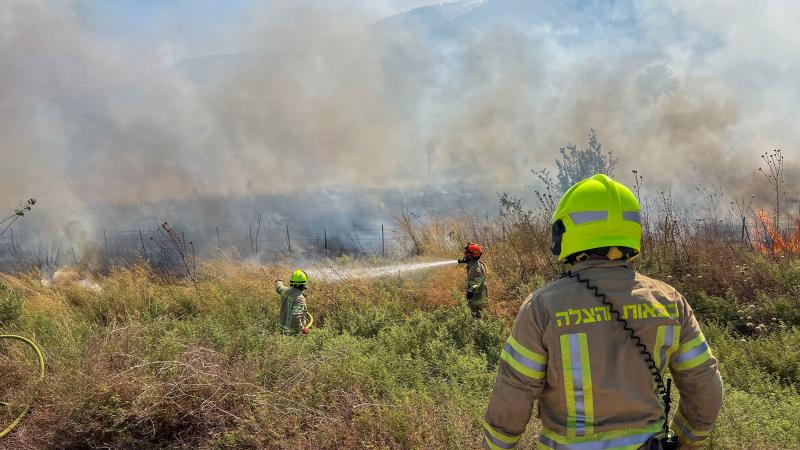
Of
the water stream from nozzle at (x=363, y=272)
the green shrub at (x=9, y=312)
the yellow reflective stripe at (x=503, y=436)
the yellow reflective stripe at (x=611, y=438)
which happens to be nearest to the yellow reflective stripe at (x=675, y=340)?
the yellow reflective stripe at (x=611, y=438)

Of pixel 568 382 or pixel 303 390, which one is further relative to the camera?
pixel 303 390

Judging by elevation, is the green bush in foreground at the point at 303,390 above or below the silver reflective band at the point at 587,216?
below

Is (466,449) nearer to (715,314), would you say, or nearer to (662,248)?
(715,314)

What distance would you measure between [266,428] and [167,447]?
65cm

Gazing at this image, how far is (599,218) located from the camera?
A: 138 centimetres

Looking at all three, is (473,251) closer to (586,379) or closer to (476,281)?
(476,281)

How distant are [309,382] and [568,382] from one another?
2216 millimetres

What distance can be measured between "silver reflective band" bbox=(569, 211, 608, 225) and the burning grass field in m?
1.62

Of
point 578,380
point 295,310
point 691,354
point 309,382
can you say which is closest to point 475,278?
point 295,310

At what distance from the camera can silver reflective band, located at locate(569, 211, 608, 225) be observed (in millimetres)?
1384

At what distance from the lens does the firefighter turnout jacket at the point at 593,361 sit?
4.37ft

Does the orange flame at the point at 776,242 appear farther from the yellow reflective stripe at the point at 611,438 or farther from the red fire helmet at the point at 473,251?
the yellow reflective stripe at the point at 611,438

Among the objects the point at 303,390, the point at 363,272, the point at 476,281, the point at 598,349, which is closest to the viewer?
the point at 598,349

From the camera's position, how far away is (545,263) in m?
7.14
